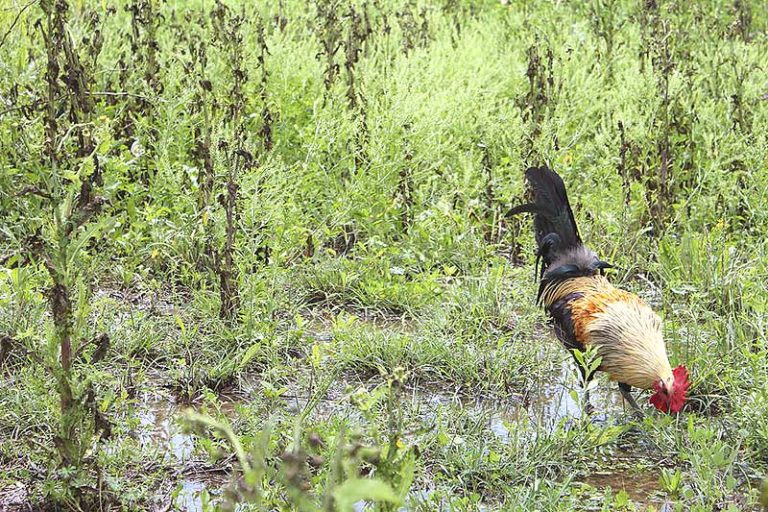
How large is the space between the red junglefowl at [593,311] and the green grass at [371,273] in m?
0.16

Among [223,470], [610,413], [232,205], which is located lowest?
[610,413]

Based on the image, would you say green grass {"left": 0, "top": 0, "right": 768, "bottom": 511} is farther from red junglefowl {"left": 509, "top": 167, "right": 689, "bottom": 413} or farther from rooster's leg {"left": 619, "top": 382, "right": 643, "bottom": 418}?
red junglefowl {"left": 509, "top": 167, "right": 689, "bottom": 413}

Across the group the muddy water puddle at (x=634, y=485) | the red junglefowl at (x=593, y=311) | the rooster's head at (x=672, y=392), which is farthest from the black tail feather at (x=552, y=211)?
Answer: the muddy water puddle at (x=634, y=485)

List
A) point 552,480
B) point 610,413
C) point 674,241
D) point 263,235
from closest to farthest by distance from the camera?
1. point 552,480
2. point 610,413
3. point 263,235
4. point 674,241

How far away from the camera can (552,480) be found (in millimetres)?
3418

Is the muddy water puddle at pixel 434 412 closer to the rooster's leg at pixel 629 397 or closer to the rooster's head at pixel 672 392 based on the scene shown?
the rooster's leg at pixel 629 397

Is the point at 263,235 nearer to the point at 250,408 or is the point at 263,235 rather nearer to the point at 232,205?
the point at 232,205

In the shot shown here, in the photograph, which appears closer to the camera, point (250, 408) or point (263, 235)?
point (250, 408)

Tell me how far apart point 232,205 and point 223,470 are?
126cm

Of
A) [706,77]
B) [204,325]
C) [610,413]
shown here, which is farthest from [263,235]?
[706,77]

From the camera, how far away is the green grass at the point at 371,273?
10.7ft

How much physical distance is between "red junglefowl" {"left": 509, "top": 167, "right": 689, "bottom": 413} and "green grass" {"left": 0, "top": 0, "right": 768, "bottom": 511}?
0.16 metres

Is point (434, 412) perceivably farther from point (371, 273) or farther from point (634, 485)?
point (371, 273)

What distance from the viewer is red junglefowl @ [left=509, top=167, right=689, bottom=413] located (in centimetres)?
384
